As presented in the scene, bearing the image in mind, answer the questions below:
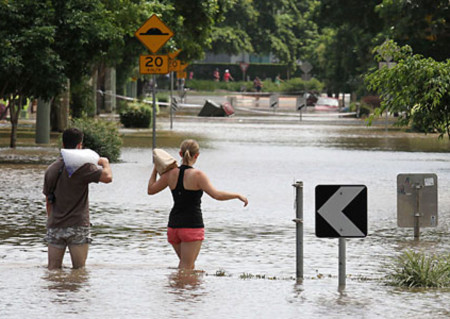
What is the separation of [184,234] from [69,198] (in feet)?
3.39

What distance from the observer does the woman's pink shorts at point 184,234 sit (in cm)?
1089

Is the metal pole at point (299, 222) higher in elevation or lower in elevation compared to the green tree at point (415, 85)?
lower

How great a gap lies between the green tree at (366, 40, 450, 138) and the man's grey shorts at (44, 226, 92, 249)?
648cm

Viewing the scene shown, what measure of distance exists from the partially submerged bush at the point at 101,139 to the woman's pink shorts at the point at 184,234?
51.3 ft

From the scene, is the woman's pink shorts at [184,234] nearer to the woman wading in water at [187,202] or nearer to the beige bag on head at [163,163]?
the woman wading in water at [187,202]

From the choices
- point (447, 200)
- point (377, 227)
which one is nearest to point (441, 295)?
point (377, 227)

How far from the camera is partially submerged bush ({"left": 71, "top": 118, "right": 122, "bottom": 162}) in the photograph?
87.4 ft

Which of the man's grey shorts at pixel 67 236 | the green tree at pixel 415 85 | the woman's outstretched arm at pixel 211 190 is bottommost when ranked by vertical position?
the man's grey shorts at pixel 67 236

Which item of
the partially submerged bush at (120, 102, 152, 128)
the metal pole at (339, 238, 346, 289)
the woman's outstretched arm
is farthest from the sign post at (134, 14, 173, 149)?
the partially submerged bush at (120, 102, 152, 128)

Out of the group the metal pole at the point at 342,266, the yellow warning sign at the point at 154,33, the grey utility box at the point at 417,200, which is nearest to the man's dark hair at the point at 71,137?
the metal pole at the point at 342,266

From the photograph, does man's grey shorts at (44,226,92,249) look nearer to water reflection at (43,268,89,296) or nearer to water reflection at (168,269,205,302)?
water reflection at (43,268,89,296)

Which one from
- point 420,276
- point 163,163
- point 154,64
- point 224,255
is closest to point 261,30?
point 154,64

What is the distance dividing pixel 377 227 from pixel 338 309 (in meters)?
6.39

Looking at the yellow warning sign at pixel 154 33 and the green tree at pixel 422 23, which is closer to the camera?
the yellow warning sign at pixel 154 33
